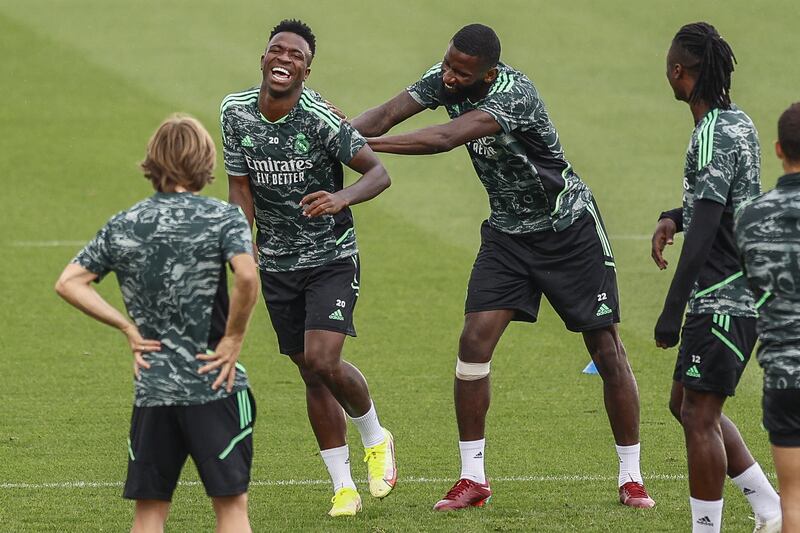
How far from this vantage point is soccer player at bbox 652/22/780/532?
609 centimetres

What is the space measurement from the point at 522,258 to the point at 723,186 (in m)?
1.94

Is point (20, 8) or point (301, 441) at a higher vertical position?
point (20, 8)

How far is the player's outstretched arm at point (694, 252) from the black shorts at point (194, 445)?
74.2 inches

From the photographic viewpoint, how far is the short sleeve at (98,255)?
543cm

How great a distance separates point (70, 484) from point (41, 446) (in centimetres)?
93

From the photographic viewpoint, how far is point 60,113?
24141mm

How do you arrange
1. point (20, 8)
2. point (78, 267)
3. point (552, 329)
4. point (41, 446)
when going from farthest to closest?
point (20, 8) → point (552, 329) → point (41, 446) → point (78, 267)

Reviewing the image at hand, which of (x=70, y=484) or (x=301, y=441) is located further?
(x=301, y=441)

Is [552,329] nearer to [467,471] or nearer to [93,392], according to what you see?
[93,392]

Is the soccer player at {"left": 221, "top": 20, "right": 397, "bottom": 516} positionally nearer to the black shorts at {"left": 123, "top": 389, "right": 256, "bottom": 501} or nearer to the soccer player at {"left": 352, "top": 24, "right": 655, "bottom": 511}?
the soccer player at {"left": 352, "top": 24, "right": 655, "bottom": 511}

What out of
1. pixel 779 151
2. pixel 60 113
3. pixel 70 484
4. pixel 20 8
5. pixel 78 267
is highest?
pixel 20 8

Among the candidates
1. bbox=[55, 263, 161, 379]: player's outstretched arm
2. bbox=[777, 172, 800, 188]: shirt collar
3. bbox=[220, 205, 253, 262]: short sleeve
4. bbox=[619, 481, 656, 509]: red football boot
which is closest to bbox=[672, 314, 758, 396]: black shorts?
bbox=[777, 172, 800, 188]: shirt collar

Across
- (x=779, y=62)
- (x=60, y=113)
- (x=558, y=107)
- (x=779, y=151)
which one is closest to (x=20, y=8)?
(x=60, y=113)

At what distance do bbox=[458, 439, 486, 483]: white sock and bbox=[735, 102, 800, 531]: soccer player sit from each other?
235cm
